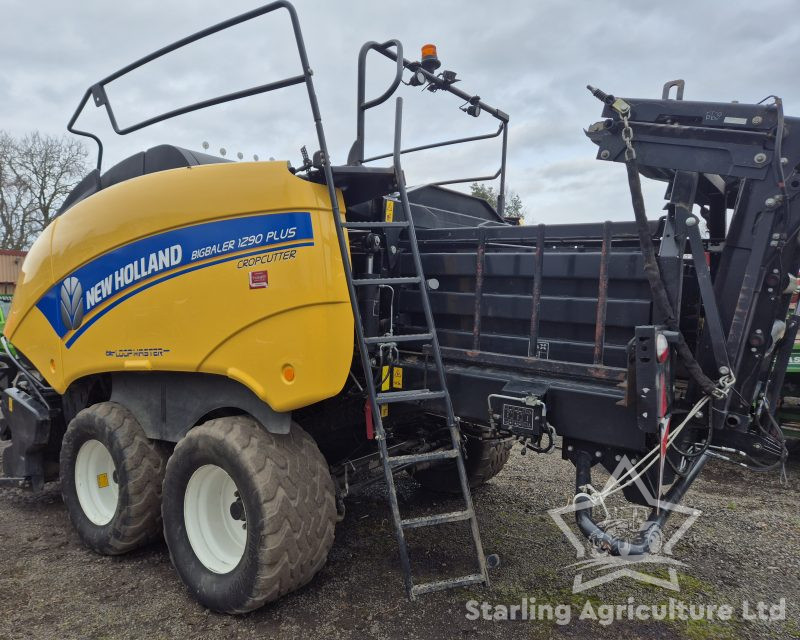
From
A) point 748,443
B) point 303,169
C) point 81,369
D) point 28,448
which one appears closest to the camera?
point 748,443

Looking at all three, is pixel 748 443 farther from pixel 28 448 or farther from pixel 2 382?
pixel 2 382

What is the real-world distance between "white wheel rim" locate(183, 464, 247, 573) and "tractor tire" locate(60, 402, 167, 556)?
471mm

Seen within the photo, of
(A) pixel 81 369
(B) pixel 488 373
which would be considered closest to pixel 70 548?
(A) pixel 81 369

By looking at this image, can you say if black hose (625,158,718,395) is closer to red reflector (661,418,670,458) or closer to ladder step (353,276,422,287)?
red reflector (661,418,670,458)

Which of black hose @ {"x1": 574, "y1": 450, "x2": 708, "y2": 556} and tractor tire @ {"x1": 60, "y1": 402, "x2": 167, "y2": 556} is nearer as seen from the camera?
black hose @ {"x1": 574, "y1": 450, "x2": 708, "y2": 556}

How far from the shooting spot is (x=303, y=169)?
2791mm

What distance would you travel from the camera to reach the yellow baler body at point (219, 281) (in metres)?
2.73

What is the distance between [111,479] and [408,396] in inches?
85.6

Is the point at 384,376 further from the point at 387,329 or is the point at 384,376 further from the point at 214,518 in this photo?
the point at 214,518

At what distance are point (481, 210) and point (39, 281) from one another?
120 inches

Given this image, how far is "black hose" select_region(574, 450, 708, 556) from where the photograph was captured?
2.39 metres

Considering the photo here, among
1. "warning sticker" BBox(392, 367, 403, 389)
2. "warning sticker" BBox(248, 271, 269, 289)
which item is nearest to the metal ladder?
"warning sticker" BBox(392, 367, 403, 389)

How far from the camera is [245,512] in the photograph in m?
2.82

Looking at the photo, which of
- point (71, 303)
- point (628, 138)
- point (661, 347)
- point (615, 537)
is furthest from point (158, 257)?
point (615, 537)
